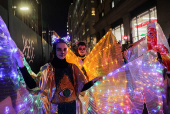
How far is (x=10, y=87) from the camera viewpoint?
1.50 metres

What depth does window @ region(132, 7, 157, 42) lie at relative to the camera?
1087cm

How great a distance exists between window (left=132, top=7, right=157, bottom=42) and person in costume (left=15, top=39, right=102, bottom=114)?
10.9m

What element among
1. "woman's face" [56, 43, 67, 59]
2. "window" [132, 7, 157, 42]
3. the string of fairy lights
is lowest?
the string of fairy lights

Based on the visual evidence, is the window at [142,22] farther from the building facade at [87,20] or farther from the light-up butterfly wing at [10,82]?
the building facade at [87,20]

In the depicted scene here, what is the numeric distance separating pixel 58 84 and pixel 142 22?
12638 millimetres

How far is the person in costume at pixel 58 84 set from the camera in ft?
5.76

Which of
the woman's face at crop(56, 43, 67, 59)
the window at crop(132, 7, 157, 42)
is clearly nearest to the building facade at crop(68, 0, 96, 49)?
the window at crop(132, 7, 157, 42)

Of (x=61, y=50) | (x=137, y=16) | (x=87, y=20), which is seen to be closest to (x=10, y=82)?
(x=61, y=50)

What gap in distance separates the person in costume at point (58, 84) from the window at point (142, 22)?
1086 cm

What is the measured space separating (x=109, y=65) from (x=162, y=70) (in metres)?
1.31

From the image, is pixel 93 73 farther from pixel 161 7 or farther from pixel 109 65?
pixel 161 7

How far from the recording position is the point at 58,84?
181 centimetres

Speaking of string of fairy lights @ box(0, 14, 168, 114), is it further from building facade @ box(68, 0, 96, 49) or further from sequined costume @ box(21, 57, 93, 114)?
building facade @ box(68, 0, 96, 49)

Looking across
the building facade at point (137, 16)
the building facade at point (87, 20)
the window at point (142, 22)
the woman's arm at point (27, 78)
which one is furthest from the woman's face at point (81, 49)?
the building facade at point (87, 20)
